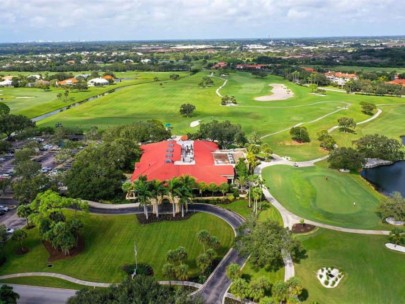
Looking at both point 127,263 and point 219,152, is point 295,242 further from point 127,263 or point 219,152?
point 219,152

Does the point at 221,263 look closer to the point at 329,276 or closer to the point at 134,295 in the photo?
the point at 329,276

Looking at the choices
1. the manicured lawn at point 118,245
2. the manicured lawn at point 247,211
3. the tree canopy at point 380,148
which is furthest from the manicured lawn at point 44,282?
the tree canopy at point 380,148

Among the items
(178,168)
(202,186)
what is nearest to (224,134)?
(178,168)

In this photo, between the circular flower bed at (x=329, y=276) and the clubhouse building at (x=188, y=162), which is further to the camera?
the clubhouse building at (x=188, y=162)

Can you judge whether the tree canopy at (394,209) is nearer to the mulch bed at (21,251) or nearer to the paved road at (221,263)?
the paved road at (221,263)

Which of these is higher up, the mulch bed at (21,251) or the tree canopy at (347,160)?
the tree canopy at (347,160)

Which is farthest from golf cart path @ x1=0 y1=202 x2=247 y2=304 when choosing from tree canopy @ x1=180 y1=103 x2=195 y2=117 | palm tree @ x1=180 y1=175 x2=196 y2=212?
tree canopy @ x1=180 y1=103 x2=195 y2=117

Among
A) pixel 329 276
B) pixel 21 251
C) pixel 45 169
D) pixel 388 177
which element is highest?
pixel 45 169
